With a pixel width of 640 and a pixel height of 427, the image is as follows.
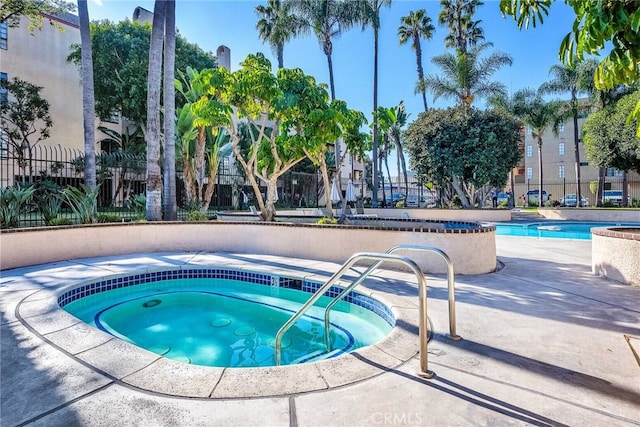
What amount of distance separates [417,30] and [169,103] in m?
25.5

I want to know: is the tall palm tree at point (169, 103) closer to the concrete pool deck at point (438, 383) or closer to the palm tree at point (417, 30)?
the concrete pool deck at point (438, 383)

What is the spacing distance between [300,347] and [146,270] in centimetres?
415

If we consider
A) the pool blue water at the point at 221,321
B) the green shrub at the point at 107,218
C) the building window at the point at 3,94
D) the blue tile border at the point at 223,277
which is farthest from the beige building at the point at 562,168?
the building window at the point at 3,94

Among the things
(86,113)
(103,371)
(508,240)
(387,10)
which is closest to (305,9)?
(387,10)

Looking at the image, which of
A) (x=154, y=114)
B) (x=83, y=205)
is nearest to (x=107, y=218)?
(x=83, y=205)

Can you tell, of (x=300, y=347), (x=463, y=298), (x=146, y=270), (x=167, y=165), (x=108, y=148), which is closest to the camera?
(x=300, y=347)

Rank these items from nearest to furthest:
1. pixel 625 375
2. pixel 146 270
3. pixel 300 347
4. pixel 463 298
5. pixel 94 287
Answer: pixel 625 375, pixel 300 347, pixel 463 298, pixel 94 287, pixel 146 270

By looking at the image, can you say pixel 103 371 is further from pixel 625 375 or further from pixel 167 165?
pixel 167 165

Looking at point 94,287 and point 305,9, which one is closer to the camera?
point 94,287

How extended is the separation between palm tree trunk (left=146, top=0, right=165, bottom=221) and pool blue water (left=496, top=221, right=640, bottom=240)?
13795mm

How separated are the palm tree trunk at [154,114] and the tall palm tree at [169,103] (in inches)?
15.1

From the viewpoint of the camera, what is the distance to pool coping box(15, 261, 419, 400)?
2.59 metres

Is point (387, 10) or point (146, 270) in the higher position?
point (387, 10)

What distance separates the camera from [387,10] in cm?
2427
